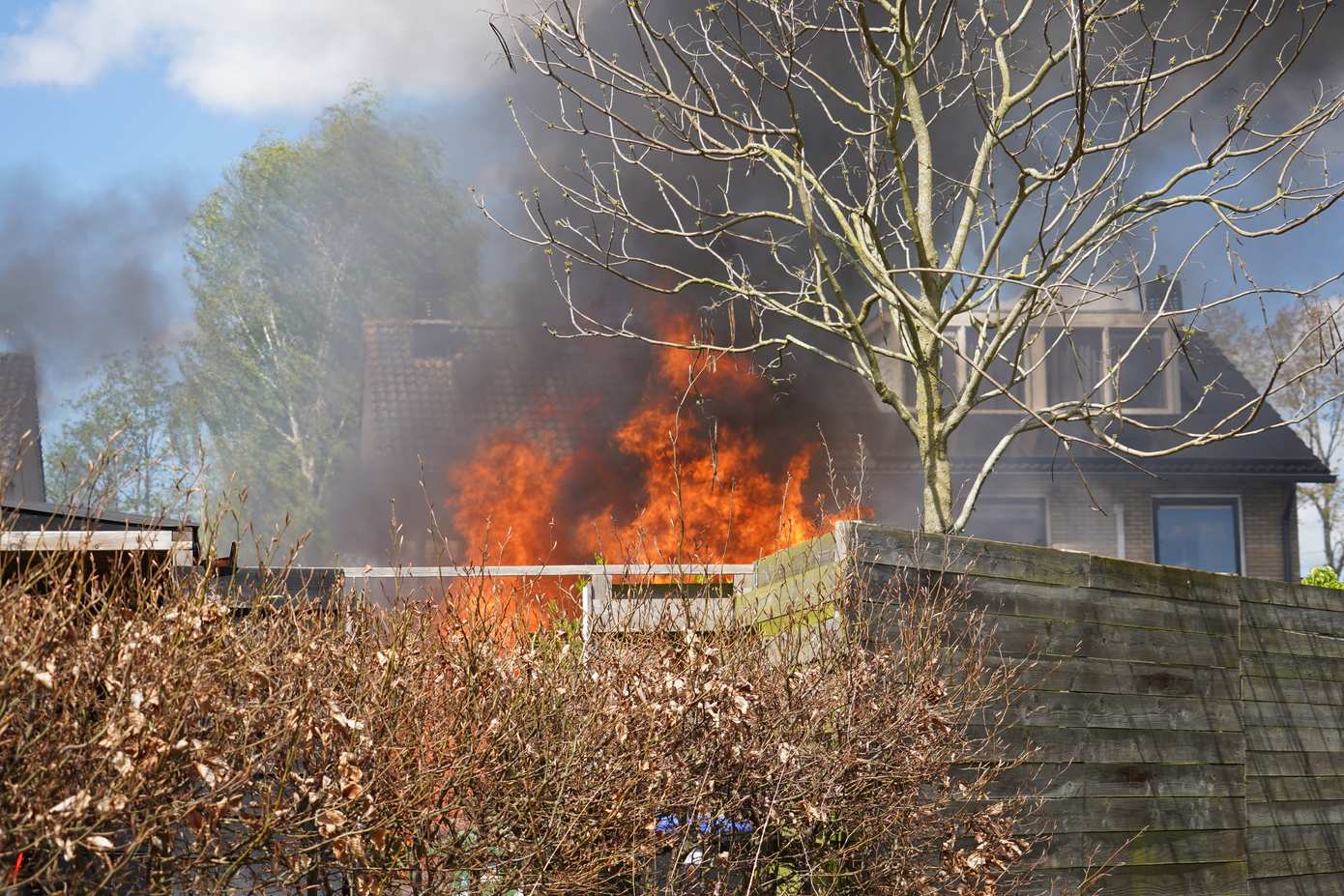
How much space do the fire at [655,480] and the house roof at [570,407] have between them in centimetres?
73

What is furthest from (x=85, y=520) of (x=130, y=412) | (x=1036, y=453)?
(x=130, y=412)

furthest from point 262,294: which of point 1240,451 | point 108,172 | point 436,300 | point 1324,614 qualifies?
point 1324,614

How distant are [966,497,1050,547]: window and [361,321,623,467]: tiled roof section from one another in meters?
6.43

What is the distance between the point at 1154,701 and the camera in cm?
595

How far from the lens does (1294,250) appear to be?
2802 centimetres

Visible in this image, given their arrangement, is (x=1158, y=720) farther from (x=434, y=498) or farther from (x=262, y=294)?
(x=262, y=294)

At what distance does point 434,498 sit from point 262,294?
17.1 metres

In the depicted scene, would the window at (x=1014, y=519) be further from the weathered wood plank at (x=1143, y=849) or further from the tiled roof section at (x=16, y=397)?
the tiled roof section at (x=16, y=397)

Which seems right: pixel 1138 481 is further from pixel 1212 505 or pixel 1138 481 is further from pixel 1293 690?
pixel 1293 690

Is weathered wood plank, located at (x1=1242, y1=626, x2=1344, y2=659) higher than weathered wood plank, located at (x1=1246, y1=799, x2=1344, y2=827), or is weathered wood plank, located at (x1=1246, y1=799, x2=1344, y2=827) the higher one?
weathered wood plank, located at (x1=1242, y1=626, x2=1344, y2=659)

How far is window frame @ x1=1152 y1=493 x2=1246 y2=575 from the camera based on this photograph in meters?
20.6

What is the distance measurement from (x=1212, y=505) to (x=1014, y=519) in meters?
3.47

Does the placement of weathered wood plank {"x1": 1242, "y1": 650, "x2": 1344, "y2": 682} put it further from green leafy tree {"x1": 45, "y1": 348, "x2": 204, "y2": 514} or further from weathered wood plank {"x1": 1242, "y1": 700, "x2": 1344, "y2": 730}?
green leafy tree {"x1": 45, "y1": 348, "x2": 204, "y2": 514}

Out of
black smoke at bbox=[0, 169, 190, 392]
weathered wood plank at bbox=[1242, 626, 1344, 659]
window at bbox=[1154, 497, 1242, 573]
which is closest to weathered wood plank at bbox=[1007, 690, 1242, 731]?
weathered wood plank at bbox=[1242, 626, 1344, 659]
